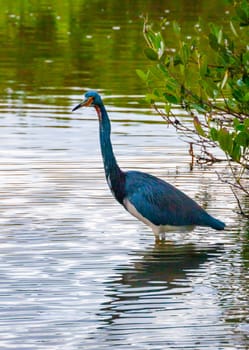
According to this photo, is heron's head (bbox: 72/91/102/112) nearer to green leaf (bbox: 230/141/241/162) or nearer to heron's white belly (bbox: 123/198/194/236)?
heron's white belly (bbox: 123/198/194/236)

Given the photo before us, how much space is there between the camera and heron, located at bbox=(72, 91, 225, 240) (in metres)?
11.9

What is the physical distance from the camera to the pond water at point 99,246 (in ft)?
29.5

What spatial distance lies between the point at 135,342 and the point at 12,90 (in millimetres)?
13747

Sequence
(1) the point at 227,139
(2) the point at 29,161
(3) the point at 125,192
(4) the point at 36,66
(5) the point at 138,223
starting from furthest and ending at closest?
(4) the point at 36,66
(2) the point at 29,161
(5) the point at 138,223
(3) the point at 125,192
(1) the point at 227,139

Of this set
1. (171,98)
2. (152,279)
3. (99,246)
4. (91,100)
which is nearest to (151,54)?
(171,98)

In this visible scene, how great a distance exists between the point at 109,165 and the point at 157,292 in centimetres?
224

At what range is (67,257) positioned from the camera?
11.1m

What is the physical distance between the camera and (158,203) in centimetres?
1197

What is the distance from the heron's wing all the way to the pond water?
239 millimetres

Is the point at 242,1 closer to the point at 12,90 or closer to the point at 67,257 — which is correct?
the point at 67,257

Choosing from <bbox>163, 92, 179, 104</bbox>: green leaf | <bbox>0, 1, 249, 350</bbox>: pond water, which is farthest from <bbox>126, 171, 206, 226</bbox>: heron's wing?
<bbox>163, 92, 179, 104</bbox>: green leaf

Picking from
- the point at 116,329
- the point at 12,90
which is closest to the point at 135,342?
the point at 116,329

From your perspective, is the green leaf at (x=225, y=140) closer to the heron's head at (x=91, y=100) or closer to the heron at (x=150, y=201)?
the heron at (x=150, y=201)

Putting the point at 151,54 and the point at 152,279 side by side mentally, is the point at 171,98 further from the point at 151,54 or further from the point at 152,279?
the point at 152,279
